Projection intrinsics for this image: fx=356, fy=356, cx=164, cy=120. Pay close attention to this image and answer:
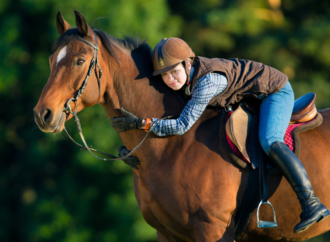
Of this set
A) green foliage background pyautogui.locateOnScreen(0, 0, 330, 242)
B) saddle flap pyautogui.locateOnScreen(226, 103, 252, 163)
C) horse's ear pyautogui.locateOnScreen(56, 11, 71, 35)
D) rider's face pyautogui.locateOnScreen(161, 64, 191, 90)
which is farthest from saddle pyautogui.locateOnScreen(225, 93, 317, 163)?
green foliage background pyautogui.locateOnScreen(0, 0, 330, 242)

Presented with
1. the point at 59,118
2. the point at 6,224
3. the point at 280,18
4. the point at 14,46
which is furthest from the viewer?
the point at 280,18

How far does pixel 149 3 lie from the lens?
1329 centimetres

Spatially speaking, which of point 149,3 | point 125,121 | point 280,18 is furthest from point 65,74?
point 280,18

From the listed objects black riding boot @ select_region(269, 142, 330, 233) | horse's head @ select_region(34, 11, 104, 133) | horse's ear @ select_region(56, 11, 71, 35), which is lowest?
black riding boot @ select_region(269, 142, 330, 233)

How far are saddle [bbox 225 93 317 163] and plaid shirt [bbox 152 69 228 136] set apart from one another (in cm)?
31

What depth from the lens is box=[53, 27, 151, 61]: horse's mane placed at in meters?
3.44

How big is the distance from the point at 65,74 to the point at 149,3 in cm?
1071

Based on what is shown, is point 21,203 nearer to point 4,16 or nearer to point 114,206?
point 114,206

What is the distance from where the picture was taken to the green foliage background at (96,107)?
1202cm

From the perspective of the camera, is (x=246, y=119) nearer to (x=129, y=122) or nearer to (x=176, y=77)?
(x=176, y=77)

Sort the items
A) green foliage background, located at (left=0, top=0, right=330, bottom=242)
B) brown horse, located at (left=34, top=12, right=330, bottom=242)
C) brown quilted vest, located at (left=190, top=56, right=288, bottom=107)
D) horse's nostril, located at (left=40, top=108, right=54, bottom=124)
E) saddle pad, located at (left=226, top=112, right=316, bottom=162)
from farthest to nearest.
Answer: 1. green foliage background, located at (left=0, top=0, right=330, bottom=242)
2. brown quilted vest, located at (left=190, top=56, right=288, bottom=107)
3. saddle pad, located at (left=226, top=112, right=316, bottom=162)
4. brown horse, located at (left=34, top=12, right=330, bottom=242)
5. horse's nostril, located at (left=40, top=108, right=54, bottom=124)

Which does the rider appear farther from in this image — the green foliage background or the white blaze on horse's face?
Answer: the green foliage background

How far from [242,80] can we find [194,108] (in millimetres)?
624

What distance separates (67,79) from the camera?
334cm
